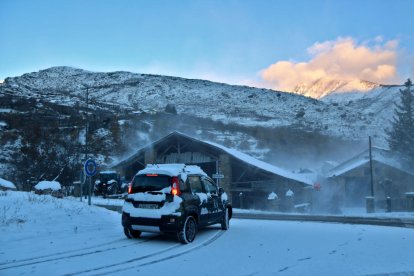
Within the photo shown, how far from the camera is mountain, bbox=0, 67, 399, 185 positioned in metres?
46.8

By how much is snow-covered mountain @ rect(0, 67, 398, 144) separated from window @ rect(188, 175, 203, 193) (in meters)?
67.0

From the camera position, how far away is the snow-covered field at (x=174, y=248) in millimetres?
7797

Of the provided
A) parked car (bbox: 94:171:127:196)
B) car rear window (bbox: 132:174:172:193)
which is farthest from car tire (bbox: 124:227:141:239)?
parked car (bbox: 94:171:127:196)

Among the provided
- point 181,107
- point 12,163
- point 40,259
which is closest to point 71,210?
point 40,259

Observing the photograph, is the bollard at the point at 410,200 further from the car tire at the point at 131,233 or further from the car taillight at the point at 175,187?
the car tire at the point at 131,233

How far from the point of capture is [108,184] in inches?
1497

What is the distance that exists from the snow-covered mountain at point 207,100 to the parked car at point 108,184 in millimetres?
39830

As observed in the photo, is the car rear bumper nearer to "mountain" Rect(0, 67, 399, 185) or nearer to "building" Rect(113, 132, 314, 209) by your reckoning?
"building" Rect(113, 132, 314, 209)

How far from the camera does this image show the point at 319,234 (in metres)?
12.4

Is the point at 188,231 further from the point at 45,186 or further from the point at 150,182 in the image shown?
the point at 45,186

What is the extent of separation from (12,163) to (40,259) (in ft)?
123

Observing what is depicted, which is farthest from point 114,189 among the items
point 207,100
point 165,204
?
point 207,100

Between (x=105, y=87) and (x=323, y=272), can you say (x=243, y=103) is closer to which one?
(x=105, y=87)

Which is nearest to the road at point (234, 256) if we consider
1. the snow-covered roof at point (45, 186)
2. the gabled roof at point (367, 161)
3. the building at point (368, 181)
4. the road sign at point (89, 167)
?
the road sign at point (89, 167)
